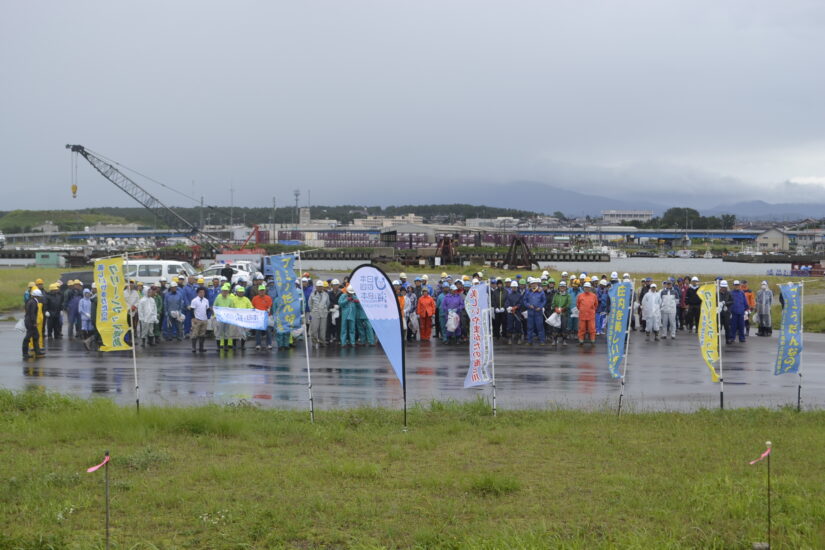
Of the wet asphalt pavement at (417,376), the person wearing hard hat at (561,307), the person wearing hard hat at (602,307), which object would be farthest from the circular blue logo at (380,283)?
the person wearing hard hat at (602,307)

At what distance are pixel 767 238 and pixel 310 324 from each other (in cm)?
13122

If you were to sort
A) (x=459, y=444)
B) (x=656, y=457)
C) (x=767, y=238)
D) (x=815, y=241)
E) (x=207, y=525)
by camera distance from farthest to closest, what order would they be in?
(x=815, y=241) → (x=767, y=238) → (x=459, y=444) → (x=656, y=457) → (x=207, y=525)

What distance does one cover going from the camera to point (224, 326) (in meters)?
19.9

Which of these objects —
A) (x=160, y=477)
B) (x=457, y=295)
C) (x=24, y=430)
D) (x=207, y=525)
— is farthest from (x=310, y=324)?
(x=207, y=525)

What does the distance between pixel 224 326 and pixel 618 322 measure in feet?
36.3

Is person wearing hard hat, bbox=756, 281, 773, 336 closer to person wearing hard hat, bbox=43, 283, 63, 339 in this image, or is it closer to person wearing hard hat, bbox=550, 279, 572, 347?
person wearing hard hat, bbox=550, 279, 572, 347

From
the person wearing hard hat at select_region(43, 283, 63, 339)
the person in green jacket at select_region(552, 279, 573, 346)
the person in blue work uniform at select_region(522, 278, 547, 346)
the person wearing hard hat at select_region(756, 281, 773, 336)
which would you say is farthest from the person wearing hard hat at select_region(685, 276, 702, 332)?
the person wearing hard hat at select_region(43, 283, 63, 339)

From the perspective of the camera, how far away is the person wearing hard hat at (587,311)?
20.7 meters

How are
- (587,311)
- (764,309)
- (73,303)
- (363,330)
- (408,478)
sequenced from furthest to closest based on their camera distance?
(764,309), (73,303), (363,330), (587,311), (408,478)

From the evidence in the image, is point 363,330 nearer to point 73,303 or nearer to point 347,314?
point 347,314

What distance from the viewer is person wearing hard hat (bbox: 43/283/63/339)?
70.6 ft

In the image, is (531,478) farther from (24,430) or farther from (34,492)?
(24,430)

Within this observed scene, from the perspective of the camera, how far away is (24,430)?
10492mm

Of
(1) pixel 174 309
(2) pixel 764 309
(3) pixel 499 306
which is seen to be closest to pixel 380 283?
(3) pixel 499 306
